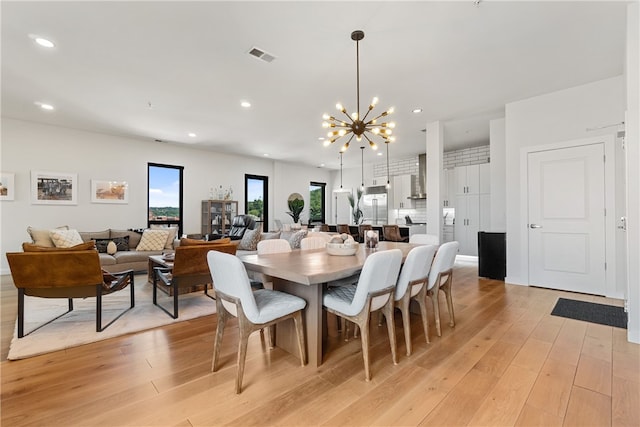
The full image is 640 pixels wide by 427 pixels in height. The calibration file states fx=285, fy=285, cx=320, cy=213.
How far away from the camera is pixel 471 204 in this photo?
6.74m

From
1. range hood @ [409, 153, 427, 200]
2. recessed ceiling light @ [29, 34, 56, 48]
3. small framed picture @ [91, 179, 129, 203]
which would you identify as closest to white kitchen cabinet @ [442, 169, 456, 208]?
range hood @ [409, 153, 427, 200]

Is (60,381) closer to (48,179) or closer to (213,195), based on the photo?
(48,179)

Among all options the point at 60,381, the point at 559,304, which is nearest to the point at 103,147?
the point at 60,381

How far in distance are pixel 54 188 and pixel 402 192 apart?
312 inches

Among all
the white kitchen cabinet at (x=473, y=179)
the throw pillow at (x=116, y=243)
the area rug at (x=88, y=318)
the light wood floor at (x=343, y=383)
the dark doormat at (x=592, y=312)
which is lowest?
the light wood floor at (x=343, y=383)

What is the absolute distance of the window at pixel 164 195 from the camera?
21.9 feet

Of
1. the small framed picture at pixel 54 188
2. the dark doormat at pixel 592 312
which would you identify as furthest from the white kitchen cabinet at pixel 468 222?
the small framed picture at pixel 54 188

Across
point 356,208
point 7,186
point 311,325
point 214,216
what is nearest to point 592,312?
point 311,325

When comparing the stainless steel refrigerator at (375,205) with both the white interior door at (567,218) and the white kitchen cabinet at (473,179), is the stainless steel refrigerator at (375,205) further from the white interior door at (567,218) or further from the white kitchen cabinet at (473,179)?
the white interior door at (567,218)

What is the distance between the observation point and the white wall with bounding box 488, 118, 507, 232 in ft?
16.6

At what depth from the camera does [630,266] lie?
8.30ft

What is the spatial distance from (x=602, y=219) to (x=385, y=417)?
4.23 meters

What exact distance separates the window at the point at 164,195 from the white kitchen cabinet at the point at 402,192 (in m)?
5.80

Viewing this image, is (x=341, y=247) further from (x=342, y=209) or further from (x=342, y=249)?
(x=342, y=209)
